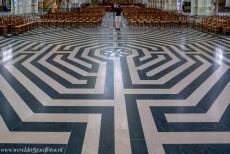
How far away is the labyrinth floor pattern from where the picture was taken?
4.09 m

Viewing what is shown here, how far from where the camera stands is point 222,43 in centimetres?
1296

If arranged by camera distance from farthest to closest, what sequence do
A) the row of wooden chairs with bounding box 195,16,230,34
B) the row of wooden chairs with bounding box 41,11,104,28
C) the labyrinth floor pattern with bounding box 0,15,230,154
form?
1. the row of wooden chairs with bounding box 41,11,104,28
2. the row of wooden chairs with bounding box 195,16,230,34
3. the labyrinth floor pattern with bounding box 0,15,230,154

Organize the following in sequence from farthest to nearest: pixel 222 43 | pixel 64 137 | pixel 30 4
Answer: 1. pixel 30 4
2. pixel 222 43
3. pixel 64 137

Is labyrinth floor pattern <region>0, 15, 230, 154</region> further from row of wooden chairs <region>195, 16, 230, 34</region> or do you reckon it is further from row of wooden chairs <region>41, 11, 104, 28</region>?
row of wooden chairs <region>41, 11, 104, 28</region>

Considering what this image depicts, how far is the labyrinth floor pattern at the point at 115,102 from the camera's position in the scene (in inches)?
161

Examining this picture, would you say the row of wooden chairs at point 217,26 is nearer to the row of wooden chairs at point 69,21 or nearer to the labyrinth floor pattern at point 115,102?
the labyrinth floor pattern at point 115,102

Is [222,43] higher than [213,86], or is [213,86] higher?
[222,43]

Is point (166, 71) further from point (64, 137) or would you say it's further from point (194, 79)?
point (64, 137)

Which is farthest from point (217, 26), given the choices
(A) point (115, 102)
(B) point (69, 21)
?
(A) point (115, 102)

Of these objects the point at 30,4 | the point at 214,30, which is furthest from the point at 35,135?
the point at 30,4

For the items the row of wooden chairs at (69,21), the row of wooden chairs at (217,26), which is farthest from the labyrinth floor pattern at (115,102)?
the row of wooden chairs at (69,21)

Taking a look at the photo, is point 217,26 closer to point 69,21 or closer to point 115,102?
point 69,21

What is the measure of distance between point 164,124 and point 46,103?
216 centimetres

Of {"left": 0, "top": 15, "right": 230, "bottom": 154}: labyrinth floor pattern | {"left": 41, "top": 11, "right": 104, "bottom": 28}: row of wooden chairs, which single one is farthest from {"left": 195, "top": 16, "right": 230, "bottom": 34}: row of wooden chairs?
{"left": 41, "top": 11, "right": 104, "bottom": 28}: row of wooden chairs
